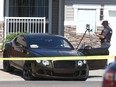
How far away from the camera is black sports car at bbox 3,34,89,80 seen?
41.3ft

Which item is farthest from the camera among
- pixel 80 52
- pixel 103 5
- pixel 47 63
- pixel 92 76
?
pixel 103 5

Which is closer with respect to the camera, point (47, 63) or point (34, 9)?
point (47, 63)

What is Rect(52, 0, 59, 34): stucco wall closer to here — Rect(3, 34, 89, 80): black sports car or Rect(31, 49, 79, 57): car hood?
Rect(3, 34, 89, 80): black sports car

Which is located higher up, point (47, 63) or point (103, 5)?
point (103, 5)

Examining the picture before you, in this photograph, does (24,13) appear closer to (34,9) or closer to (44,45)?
(34,9)

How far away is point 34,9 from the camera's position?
22.6 metres

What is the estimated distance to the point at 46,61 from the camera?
12641 mm

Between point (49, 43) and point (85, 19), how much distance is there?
7.63m

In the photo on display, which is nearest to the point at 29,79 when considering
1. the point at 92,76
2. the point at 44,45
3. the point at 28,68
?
the point at 28,68

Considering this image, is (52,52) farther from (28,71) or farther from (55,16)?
(55,16)

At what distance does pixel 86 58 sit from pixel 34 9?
32.4 feet

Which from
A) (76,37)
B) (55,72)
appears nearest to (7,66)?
(55,72)

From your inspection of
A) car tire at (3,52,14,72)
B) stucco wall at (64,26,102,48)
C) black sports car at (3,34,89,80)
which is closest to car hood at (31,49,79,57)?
black sports car at (3,34,89,80)

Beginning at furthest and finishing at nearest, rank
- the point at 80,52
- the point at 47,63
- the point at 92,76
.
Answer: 1. the point at 92,76
2. the point at 80,52
3. the point at 47,63
